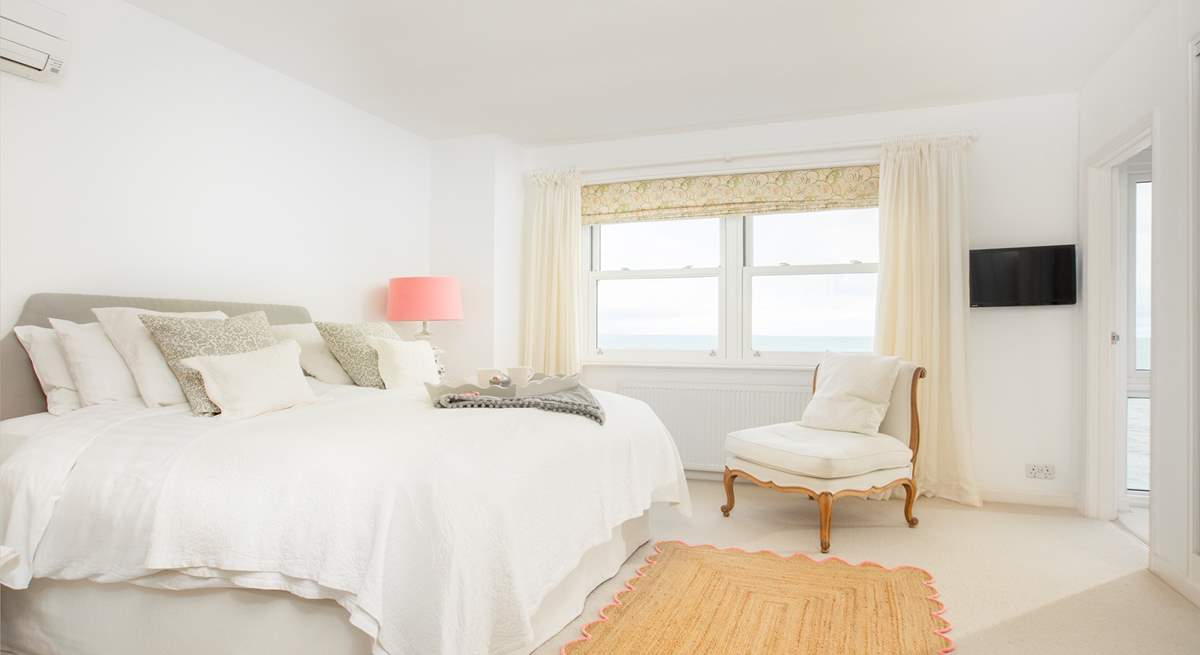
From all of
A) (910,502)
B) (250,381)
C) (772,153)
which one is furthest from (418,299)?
(910,502)

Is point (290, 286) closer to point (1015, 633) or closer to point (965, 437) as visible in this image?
point (1015, 633)

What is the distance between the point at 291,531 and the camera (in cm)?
174

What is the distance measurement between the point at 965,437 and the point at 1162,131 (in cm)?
195

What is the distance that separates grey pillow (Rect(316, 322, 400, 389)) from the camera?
341 cm

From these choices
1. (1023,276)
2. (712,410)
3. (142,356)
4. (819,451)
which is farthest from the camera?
(712,410)

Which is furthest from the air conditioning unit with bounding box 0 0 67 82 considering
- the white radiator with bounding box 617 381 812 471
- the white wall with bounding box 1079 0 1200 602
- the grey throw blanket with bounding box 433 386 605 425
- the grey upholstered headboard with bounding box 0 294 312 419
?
the white wall with bounding box 1079 0 1200 602

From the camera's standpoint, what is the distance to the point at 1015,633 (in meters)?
2.32

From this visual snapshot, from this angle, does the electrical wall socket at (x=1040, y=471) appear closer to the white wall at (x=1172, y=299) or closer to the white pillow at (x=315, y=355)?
the white wall at (x=1172, y=299)

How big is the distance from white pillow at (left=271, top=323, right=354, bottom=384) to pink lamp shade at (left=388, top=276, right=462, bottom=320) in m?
1.04

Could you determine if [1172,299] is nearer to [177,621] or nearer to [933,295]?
[933,295]

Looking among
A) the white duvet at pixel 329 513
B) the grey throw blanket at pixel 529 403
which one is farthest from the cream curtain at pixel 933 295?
the white duvet at pixel 329 513

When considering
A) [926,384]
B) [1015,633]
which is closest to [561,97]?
[926,384]

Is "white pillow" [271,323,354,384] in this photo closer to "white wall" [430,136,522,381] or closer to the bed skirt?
the bed skirt

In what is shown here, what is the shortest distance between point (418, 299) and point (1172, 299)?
13.0ft
